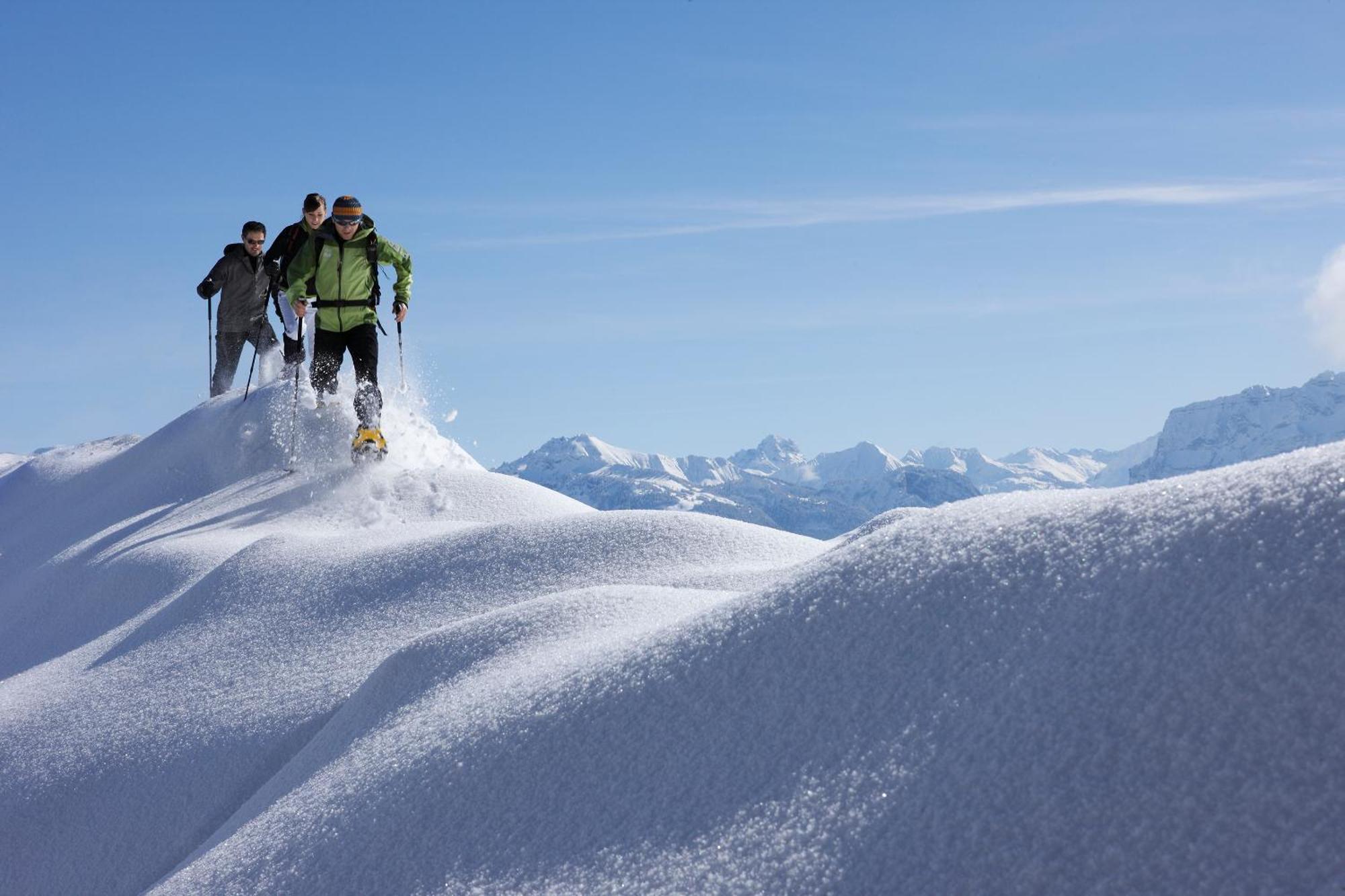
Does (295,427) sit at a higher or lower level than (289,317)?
lower

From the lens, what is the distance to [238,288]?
1603 centimetres

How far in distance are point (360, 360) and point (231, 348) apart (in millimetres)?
6332

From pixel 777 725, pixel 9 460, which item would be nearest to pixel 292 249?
pixel 777 725

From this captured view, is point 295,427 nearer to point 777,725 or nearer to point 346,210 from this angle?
point 346,210

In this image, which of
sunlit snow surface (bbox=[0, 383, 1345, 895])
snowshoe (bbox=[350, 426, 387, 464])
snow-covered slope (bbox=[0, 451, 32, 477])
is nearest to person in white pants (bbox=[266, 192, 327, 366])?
snowshoe (bbox=[350, 426, 387, 464])

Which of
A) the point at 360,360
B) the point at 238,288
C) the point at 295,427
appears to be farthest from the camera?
the point at 238,288

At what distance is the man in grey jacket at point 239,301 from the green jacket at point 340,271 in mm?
4033

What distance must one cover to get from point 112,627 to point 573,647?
5933 mm

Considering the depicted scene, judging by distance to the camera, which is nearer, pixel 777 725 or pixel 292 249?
pixel 777 725

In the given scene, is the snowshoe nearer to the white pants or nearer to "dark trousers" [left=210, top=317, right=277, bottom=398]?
the white pants

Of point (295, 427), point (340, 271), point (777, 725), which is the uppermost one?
point (340, 271)

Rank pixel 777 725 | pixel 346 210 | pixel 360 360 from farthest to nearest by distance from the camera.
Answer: pixel 360 360 → pixel 346 210 → pixel 777 725

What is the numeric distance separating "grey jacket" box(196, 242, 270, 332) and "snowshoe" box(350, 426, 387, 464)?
4.66m

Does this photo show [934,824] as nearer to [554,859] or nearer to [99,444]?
[554,859]
